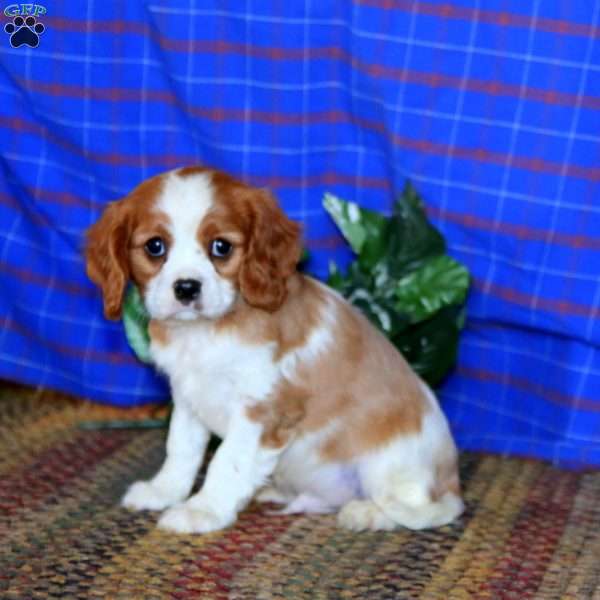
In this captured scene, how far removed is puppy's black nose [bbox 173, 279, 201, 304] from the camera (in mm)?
3066

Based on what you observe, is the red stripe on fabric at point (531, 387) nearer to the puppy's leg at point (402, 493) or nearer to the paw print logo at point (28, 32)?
the puppy's leg at point (402, 493)

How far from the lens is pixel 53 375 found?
14.6 ft

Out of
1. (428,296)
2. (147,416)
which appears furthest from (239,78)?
(147,416)

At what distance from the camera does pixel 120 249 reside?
3.25 m

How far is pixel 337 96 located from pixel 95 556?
1.87 meters

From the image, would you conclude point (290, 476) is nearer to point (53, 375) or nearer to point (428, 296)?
point (428, 296)

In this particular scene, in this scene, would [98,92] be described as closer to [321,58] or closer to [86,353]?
[321,58]

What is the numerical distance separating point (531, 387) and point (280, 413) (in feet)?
3.92

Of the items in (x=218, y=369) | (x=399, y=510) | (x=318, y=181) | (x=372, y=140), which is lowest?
(x=399, y=510)

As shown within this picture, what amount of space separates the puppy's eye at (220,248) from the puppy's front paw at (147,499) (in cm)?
79

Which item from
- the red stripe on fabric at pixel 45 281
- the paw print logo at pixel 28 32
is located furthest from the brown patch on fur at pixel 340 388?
the paw print logo at pixel 28 32

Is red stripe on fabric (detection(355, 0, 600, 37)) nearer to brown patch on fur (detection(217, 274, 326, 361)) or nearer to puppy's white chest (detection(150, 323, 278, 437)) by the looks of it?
brown patch on fur (detection(217, 274, 326, 361))

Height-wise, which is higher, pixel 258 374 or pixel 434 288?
pixel 434 288

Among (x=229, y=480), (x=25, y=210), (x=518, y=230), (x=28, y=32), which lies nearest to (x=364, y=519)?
(x=229, y=480)
